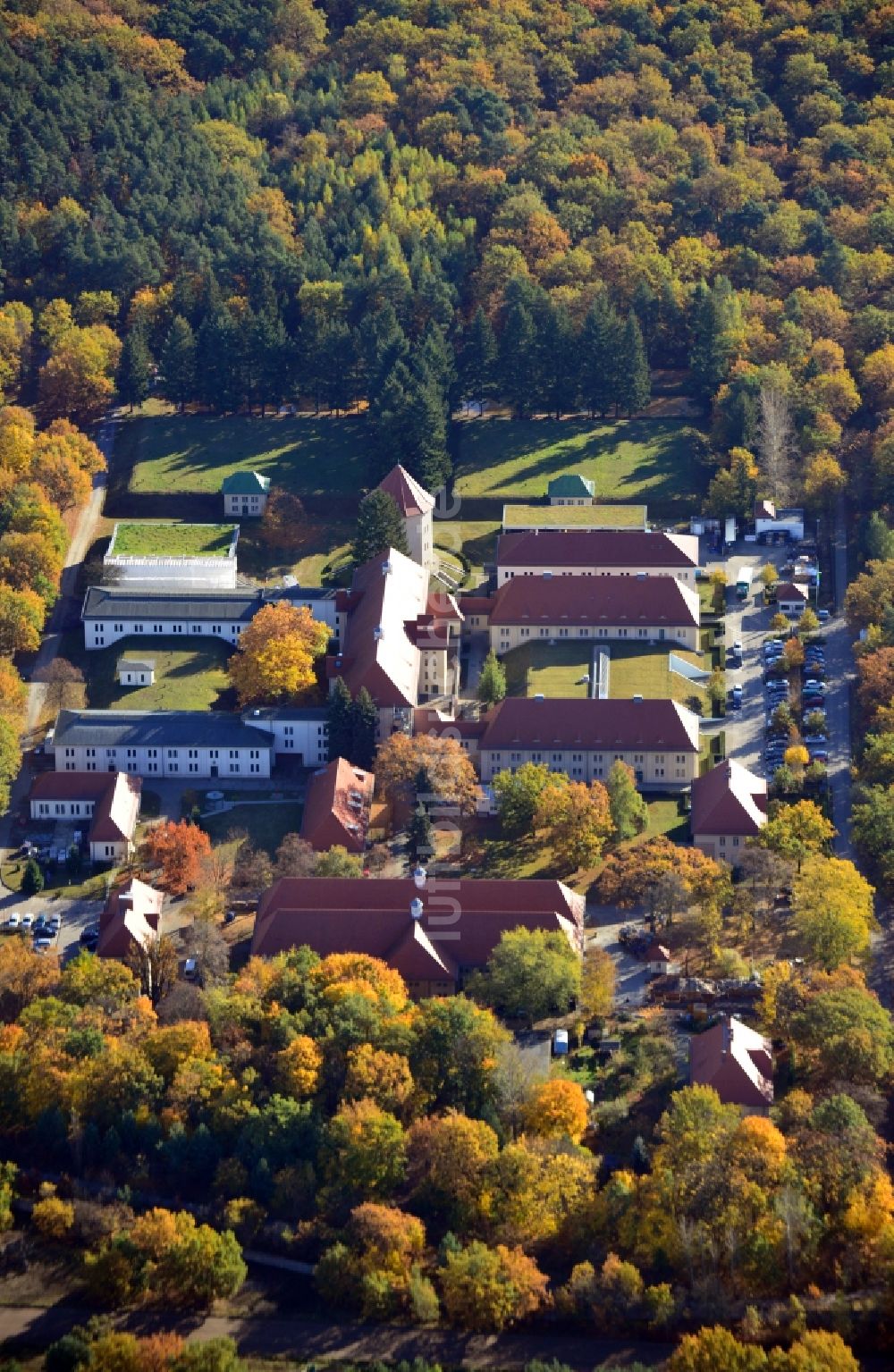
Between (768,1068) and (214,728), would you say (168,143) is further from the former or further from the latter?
(768,1068)

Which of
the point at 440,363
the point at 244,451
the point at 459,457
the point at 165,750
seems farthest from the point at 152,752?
the point at 440,363

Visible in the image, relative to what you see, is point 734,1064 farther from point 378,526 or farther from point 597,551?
point 378,526

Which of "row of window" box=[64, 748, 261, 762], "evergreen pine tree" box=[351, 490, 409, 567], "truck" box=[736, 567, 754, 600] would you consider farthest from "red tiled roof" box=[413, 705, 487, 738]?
"truck" box=[736, 567, 754, 600]

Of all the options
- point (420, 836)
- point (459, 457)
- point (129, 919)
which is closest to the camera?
point (129, 919)

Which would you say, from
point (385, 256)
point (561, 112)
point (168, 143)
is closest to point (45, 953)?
point (385, 256)

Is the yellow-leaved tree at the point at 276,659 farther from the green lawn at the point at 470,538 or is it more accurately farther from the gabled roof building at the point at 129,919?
the gabled roof building at the point at 129,919

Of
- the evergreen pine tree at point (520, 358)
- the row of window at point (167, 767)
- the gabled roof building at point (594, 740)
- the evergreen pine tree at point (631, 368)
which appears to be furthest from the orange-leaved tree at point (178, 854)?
the evergreen pine tree at point (631, 368)
